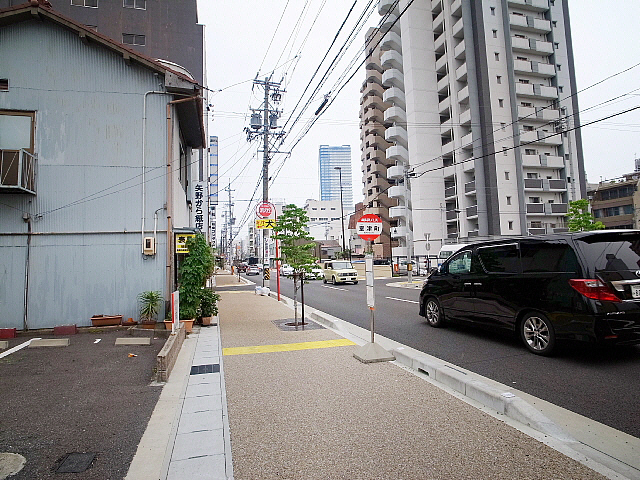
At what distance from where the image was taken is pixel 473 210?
37.5 m

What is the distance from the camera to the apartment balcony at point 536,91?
37.4 m

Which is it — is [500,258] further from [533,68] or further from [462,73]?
[533,68]

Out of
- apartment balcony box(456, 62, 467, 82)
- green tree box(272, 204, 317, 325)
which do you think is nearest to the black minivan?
green tree box(272, 204, 317, 325)

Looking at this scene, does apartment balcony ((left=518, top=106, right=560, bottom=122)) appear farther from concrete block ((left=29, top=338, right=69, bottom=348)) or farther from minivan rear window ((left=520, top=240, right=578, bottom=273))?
concrete block ((left=29, top=338, right=69, bottom=348))

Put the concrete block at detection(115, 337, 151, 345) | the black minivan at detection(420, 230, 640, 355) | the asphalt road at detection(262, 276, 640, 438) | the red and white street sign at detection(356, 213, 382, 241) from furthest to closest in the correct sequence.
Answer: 1. the concrete block at detection(115, 337, 151, 345)
2. the red and white street sign at detection(356, 213, 382, 241)
3. the black minivan at detection(420, 230, 640, 355)
4. the asphalt road at detection(262, 276, 640, 438)

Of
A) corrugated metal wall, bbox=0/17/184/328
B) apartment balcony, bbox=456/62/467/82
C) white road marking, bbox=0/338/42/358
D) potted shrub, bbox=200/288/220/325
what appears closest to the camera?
white road marking, bbox=0/338/42/358

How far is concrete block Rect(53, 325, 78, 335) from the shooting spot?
9.08 meters

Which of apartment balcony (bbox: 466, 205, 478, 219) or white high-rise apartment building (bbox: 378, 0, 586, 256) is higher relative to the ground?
white high-rise apartment building (bbox: 378, 0, 586, 256)

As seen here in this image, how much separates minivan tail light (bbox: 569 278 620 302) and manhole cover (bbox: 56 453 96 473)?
20.0 feet

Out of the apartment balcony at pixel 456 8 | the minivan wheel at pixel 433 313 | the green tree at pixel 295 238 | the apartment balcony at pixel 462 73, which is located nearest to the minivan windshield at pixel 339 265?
the green tree at pixel 295 238

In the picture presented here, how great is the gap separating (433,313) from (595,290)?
3890mm

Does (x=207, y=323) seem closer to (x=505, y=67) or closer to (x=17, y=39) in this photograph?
(x=17, y=39)

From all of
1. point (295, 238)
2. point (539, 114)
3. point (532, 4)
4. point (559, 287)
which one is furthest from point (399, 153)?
point (559, 287)

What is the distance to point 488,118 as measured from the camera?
119ft
